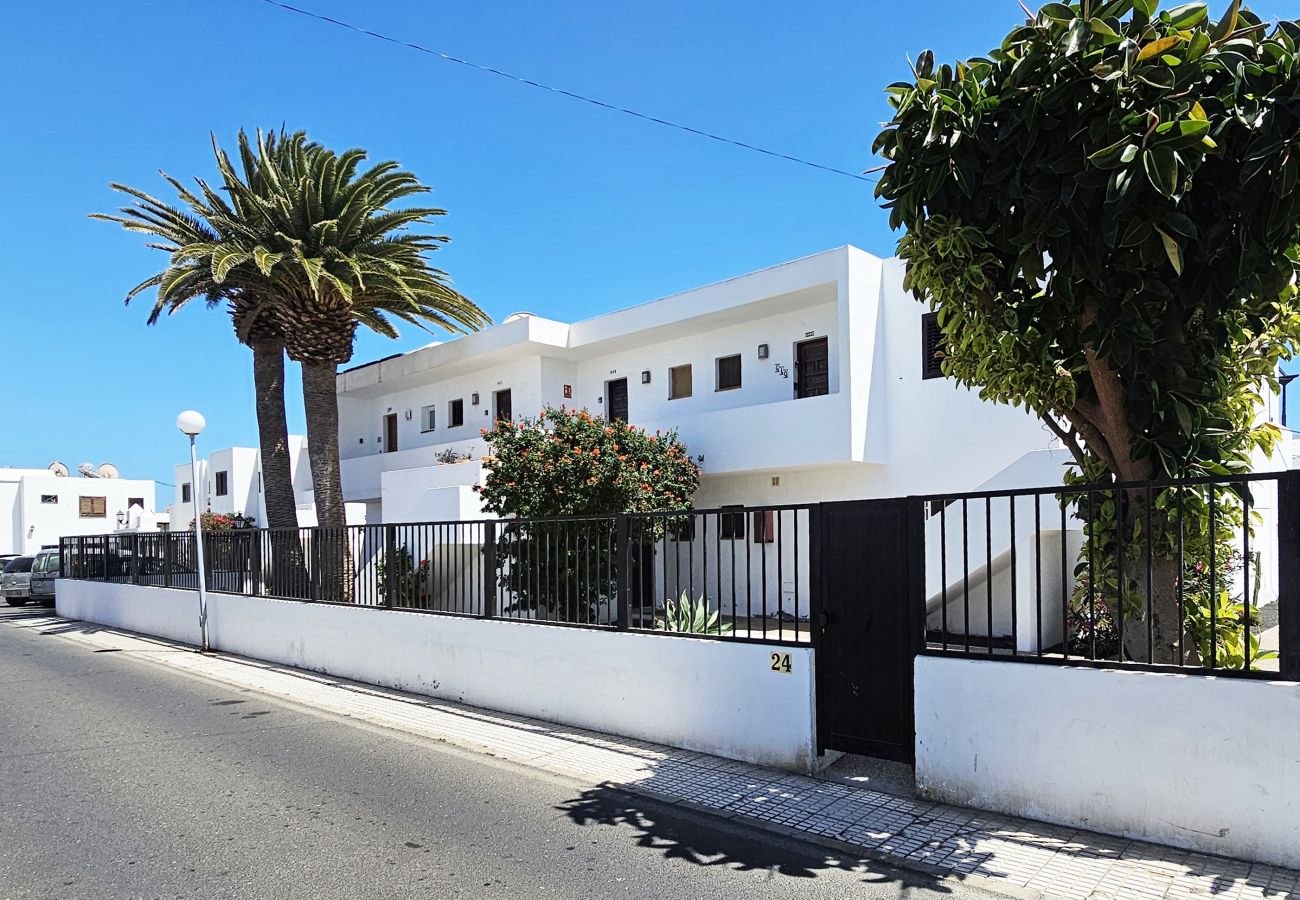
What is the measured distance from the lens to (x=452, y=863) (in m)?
4.84

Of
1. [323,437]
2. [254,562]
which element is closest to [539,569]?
[254,562]

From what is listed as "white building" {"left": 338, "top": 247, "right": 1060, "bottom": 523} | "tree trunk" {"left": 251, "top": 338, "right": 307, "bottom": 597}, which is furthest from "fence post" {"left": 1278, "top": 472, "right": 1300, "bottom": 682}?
"tree trunk" {"left": 251, "top": 338, "right": 307, "bottom": 597}

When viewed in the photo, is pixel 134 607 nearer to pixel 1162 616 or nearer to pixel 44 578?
pixel 44 578

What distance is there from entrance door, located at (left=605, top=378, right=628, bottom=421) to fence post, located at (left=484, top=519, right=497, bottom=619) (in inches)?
391

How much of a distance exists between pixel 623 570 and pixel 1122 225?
4699 mm

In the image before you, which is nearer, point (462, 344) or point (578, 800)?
point (578, 800)

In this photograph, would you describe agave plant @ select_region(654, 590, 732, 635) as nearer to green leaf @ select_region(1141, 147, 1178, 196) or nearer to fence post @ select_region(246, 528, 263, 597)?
green leaf @ select_region(1141, 147, 1178, 196)

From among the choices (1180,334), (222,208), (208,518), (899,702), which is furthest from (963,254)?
(208,518)

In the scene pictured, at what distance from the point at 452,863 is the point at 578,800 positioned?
50.2 inches

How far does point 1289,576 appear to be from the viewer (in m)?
4.48

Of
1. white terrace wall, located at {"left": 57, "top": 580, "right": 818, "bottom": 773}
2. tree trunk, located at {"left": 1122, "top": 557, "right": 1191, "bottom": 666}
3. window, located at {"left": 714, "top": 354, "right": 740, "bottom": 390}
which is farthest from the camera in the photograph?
window, located at {"left": 714, "top": 354, "right": 740, "bottom": 390}

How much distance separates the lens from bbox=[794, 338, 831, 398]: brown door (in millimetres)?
15406

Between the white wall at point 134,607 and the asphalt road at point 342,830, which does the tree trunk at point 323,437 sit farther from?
the asphalt road at point 342,830

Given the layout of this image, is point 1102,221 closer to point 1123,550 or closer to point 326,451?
point 1123,550
